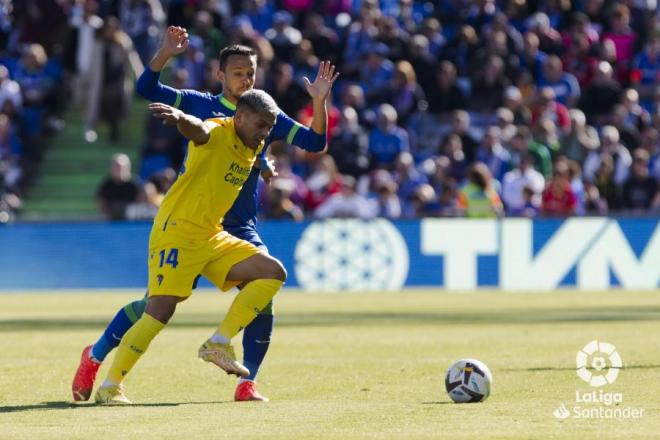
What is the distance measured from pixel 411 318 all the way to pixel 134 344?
8.33m

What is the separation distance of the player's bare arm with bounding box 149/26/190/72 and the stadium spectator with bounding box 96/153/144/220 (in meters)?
14.8

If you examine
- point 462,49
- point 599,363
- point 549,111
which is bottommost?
point 599,363

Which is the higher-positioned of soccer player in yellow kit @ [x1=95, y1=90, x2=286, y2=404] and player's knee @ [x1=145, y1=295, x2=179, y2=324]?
soccer player in yellow kit @ [x1=95, y1=90, x2=286, y2=404]

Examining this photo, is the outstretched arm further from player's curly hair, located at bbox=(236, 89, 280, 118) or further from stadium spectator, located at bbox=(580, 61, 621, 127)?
stadium spectator, located at bbox=(580, 61, 621, 127)

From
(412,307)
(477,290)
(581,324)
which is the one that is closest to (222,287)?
(581,324)

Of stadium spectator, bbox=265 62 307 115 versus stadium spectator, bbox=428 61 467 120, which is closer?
stadium spectator, bbox=265 62 307 115

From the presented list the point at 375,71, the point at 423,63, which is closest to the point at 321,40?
the point at 375,71

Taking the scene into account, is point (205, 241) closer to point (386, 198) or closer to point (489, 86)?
point (386, 198)

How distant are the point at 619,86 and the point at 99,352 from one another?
743 inches

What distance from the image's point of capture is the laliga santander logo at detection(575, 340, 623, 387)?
33.4 feet

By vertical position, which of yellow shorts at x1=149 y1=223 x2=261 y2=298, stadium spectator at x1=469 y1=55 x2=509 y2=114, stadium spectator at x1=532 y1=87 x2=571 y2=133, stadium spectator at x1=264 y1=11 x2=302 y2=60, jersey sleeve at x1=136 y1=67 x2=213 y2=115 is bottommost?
yellow shorts at x1=149 y1=223 x2=261 y2=298

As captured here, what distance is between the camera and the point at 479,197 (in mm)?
23625

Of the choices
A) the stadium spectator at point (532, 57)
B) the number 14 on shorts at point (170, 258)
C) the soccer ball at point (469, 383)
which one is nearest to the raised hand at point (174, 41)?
the number 14 on shorts at point (170, 258)

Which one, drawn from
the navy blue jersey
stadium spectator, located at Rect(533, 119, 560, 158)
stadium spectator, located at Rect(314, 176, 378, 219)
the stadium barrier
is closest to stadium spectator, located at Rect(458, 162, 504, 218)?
the stadium barrier
